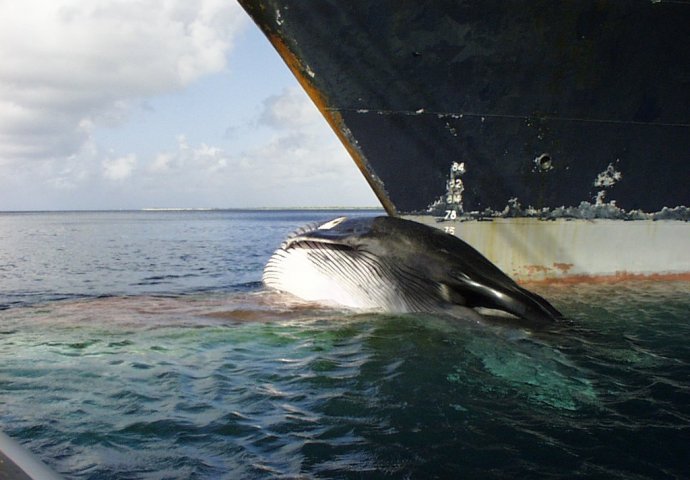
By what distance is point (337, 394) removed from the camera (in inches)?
139

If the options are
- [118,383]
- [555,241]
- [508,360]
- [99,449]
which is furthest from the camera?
[555,241]

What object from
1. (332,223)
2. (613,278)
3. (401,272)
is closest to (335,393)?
(401,272)

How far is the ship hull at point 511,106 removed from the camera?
7.11 meters

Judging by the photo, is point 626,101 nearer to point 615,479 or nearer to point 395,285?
point 395,285

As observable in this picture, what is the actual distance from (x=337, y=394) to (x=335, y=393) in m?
0.02

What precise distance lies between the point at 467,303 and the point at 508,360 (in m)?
0.83

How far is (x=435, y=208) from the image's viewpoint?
781 centimetres

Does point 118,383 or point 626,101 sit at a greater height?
point 626,101

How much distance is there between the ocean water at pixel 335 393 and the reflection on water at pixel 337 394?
14 millimetres

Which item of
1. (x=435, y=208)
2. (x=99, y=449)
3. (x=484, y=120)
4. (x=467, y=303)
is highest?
(x=484, y=120)

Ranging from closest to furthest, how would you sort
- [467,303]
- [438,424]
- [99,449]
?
[99,449]
[438,424]
[467,303]

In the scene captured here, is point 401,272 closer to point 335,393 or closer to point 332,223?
point 332,223

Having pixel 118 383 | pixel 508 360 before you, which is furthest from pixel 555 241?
pixel 118 383

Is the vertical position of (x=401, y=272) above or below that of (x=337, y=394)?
above
